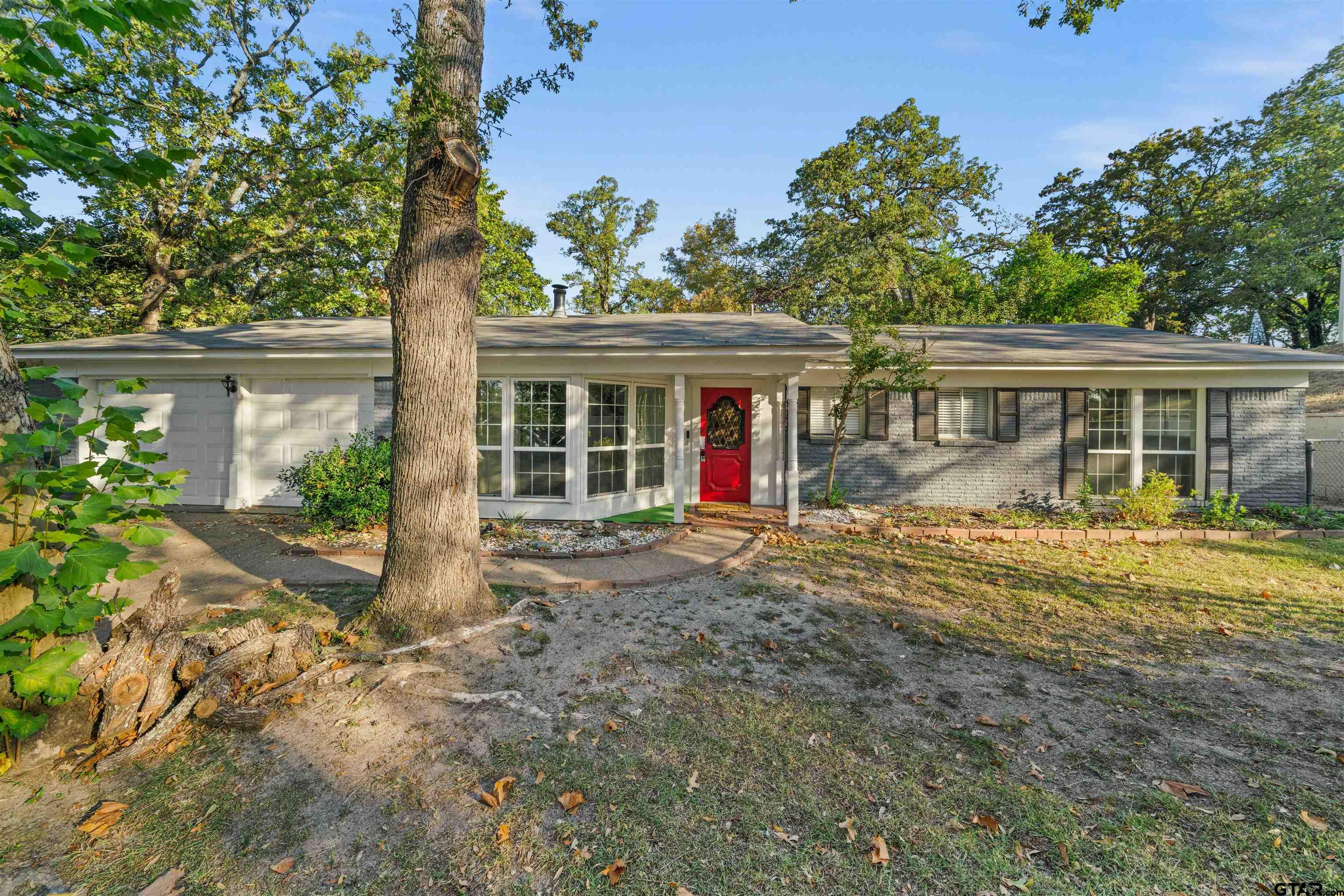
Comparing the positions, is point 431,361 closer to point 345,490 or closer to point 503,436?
point 345,490

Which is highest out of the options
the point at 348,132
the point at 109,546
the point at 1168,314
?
the point at 348,132

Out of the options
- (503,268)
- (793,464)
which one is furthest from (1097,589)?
(503,268)

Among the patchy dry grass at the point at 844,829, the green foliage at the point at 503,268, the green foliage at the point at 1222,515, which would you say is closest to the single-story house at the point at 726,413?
the green foliage at the point at 1222,515

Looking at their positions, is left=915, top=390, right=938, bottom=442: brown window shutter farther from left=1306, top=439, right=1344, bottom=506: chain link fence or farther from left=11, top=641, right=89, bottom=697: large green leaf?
left=11, top=641, right=89, bottom=697: large green leaf

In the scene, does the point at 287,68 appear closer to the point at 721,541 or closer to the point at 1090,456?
the point at 721,541

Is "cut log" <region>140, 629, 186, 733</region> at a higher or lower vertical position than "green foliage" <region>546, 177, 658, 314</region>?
lower

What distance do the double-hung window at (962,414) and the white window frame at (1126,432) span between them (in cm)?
161

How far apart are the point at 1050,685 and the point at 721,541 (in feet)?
13.2

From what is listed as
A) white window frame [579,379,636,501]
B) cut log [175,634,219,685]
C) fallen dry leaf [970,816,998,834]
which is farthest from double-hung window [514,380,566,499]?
fallen dry leaf [970,816,998,834]

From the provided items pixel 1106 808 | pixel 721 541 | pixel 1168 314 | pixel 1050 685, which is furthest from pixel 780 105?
pixel 1168 314

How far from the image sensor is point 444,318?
4227mm

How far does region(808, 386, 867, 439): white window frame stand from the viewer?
1000cm

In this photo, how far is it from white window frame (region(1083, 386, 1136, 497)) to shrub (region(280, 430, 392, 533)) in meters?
11.1

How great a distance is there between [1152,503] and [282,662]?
35.0 feet
